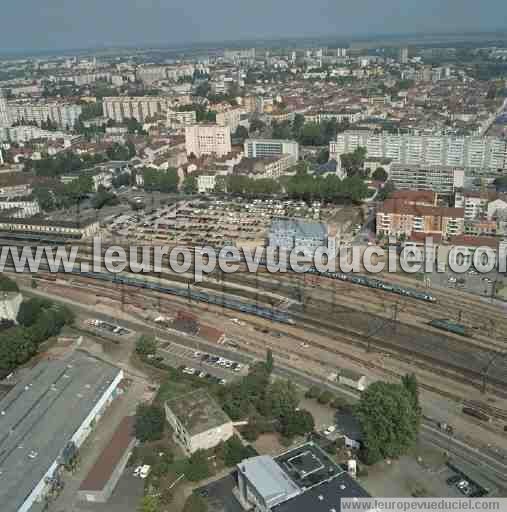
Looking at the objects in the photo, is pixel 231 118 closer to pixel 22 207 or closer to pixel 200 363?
pixel 22 207

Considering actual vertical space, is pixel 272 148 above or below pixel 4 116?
below

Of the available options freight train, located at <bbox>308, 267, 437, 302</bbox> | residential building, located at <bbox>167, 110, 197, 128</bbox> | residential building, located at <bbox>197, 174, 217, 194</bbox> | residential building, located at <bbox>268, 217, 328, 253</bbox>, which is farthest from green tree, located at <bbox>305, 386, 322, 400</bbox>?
residential building, located at <bbox>167, 110, 197, 128</bbox>

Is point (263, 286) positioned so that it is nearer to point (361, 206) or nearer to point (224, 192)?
point (361, 206)

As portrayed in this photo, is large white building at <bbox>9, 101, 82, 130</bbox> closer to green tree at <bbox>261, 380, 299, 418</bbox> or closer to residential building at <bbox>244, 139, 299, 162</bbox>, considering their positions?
residential building at <bbox>244, 139, 299, 162</bbox>

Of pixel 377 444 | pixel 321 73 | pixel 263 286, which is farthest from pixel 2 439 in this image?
pixel 321 73

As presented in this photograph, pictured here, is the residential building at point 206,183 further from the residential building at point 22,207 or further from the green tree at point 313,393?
the green tree at point 313,393

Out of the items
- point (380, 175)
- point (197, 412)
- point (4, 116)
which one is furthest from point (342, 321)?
point (4, 116)
